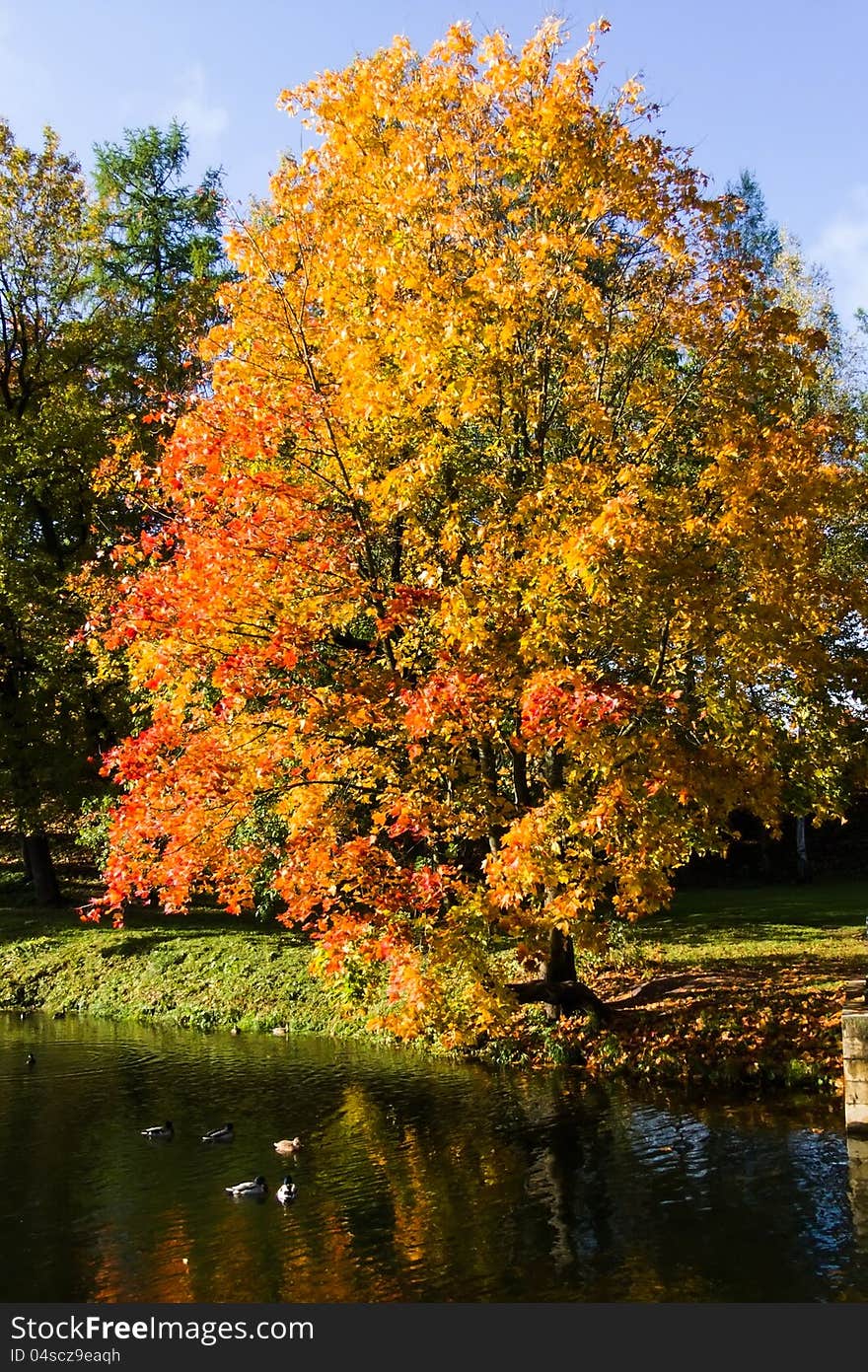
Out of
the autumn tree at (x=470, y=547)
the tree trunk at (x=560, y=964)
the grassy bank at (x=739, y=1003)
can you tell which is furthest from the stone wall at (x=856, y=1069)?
the tree trunk at (x=560, y=964)

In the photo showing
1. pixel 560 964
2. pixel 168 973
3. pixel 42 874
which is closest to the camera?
pixel 560 964

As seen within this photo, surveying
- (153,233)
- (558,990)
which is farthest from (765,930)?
(153,233)

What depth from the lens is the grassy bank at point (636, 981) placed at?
15852 mm

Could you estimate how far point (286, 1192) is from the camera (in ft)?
38.1

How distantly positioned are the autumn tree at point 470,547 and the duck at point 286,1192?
→ 6.55ft

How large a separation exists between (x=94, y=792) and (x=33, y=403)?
36.7 feet

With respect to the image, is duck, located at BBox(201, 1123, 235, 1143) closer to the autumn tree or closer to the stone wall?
the autumn tree

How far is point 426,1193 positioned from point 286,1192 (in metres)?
1.51

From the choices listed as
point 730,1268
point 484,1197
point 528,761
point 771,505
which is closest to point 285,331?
point 771,505

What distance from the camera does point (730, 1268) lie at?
29.9 feet

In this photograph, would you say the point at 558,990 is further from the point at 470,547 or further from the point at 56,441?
the point at 56,441

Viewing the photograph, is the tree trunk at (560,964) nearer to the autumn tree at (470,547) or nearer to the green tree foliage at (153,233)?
the autumn tree at (470,547)

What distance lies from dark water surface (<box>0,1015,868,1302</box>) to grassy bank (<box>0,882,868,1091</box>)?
1088 millimetres

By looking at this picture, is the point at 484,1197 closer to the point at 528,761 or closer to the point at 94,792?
the point at 528,761
